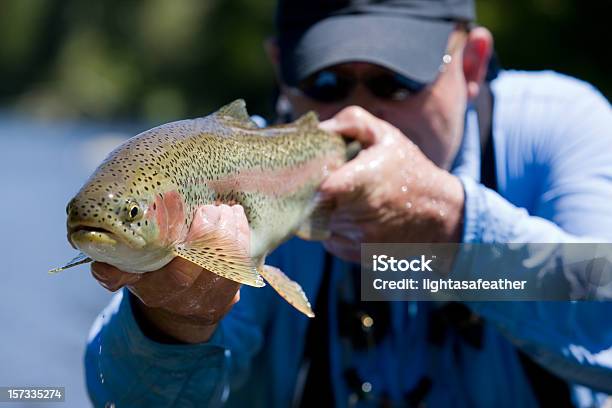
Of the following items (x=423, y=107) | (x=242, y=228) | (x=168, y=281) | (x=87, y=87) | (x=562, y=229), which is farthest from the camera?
(x=87, y=87)

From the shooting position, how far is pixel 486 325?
275cm

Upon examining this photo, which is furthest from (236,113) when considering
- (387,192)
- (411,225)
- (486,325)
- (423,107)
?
(486,325)

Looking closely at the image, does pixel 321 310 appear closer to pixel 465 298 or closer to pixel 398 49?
pixel 465 298

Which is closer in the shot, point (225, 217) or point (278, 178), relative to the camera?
point (225, 217)

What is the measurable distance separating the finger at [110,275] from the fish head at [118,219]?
0.07 ft

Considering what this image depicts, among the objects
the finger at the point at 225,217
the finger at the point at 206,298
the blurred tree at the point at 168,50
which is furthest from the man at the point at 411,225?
the blurred tree at the point at 168,50

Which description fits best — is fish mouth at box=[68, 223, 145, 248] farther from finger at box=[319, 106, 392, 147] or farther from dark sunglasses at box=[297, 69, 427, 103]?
dark sunglasses at box=[297, 69, 427, 103]

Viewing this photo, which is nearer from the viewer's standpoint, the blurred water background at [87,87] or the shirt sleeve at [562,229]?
the shirt sleeve at [562,229]

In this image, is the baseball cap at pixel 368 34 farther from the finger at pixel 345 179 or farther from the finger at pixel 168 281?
the finger at pixel 168 281

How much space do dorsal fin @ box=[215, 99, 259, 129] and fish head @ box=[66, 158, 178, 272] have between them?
0.43 metres

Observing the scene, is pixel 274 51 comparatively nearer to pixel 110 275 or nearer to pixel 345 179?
pixel 345 179

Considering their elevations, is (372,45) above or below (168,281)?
above

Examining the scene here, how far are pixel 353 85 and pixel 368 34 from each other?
0.15 m

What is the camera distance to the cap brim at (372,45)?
256 centimetres
